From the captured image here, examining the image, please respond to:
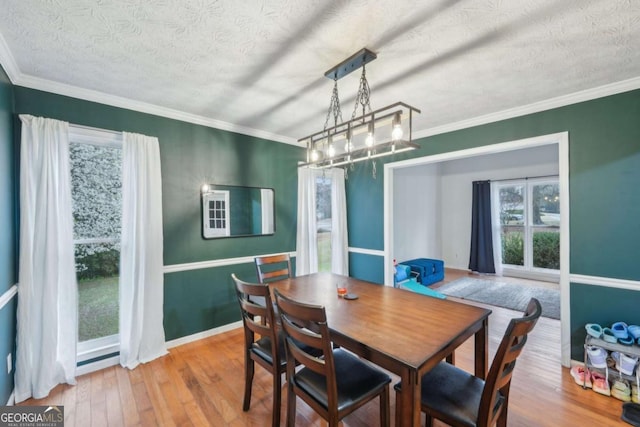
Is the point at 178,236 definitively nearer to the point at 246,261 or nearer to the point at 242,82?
the point at 246,261

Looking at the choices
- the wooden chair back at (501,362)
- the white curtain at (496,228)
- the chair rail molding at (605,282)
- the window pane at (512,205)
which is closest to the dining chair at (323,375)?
the wooden chair back at (501,362)

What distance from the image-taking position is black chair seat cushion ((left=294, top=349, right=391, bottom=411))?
4.70 ft

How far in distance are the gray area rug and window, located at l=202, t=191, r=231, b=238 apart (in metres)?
3.98

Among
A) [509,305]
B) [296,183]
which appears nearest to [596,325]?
[509,305]

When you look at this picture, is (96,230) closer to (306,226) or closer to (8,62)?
(8,62)

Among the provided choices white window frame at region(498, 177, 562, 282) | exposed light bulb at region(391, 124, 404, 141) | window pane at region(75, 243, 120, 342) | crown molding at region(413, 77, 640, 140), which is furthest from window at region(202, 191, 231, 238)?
white window frame at region(498, 177, 562, 282)

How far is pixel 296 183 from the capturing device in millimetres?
4082

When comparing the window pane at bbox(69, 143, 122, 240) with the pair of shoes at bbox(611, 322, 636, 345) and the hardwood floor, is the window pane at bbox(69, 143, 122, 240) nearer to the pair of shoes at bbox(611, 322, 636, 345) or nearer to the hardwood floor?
the hardwood floor

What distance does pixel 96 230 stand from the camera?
259 cm

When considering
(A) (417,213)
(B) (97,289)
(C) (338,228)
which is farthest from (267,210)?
(A) (417,213)

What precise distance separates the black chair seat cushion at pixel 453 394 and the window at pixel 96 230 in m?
2.87

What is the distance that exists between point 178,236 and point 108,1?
2186 mm

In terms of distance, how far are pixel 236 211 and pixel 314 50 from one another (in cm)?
224

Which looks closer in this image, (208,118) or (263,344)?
(263,344)
